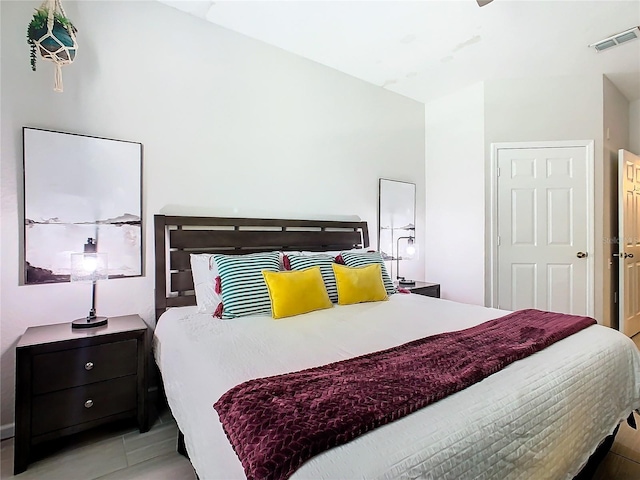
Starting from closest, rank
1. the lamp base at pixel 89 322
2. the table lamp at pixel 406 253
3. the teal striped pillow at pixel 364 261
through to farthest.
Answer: the lamp base at pixel 89 322 → the teal striped pillow at pixel 364 261 → the table lamp at pixel 406 253

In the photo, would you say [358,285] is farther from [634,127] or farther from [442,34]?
[634,127]

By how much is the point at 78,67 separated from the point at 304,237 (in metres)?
1.97

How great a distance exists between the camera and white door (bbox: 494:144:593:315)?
3.48 m

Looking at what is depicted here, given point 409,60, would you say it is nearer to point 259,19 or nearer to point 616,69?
point 259,19

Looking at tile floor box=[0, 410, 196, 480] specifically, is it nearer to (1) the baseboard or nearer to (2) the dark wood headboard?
(1) the baseboard

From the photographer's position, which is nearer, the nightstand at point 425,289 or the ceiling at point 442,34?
the ceiling at point 442,34

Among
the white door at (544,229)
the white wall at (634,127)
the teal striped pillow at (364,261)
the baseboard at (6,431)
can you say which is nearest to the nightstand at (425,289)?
the teal striped pillow at (364,261)

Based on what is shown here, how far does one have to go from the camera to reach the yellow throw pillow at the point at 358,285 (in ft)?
7.89

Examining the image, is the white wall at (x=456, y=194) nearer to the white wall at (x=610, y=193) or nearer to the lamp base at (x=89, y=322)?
the white wall at (x=610, y=193)

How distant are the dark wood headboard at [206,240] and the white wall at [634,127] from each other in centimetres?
408

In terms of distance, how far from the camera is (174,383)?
5.09 ft

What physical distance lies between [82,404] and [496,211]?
3.90 m

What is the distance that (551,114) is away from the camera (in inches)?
139

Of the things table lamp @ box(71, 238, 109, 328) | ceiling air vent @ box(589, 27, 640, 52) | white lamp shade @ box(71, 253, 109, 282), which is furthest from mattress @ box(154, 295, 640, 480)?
ceiling air vent @ box(589, 27, 640, 52)
